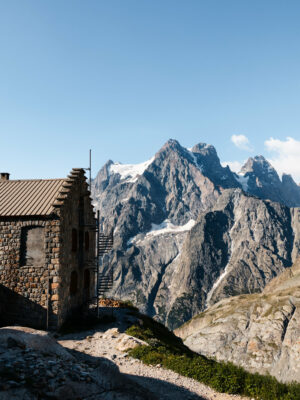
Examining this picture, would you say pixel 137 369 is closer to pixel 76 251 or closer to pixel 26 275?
pixel 26 275

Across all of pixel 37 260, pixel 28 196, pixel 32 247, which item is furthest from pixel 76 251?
pixel 28 196

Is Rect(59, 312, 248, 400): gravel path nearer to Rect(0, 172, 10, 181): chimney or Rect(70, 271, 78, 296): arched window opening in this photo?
Rect(70, 271, 78, 296): arched window opening

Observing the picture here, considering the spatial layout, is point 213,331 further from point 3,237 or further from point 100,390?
point 100,390

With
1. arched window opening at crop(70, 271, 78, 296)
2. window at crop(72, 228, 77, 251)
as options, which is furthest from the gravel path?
window at crop(72, 228, 77, 251)

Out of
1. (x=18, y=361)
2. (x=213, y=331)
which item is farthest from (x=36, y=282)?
(x=213, y=331)

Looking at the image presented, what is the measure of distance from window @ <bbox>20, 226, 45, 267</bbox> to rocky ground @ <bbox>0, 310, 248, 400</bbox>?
1036 centimetres

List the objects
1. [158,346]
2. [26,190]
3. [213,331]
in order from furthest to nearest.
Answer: [213,331] → [26,190] → [158,346]

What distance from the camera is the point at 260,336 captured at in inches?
3686

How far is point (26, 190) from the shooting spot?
28688 mm

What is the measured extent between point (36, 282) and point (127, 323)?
827 cm

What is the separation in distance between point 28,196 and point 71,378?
20.4 meters

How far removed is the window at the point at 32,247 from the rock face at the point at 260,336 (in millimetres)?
73157

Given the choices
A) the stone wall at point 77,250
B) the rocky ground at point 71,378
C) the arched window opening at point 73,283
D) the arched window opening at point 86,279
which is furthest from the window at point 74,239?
the rocky ground at point 71,378

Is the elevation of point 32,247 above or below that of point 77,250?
above
